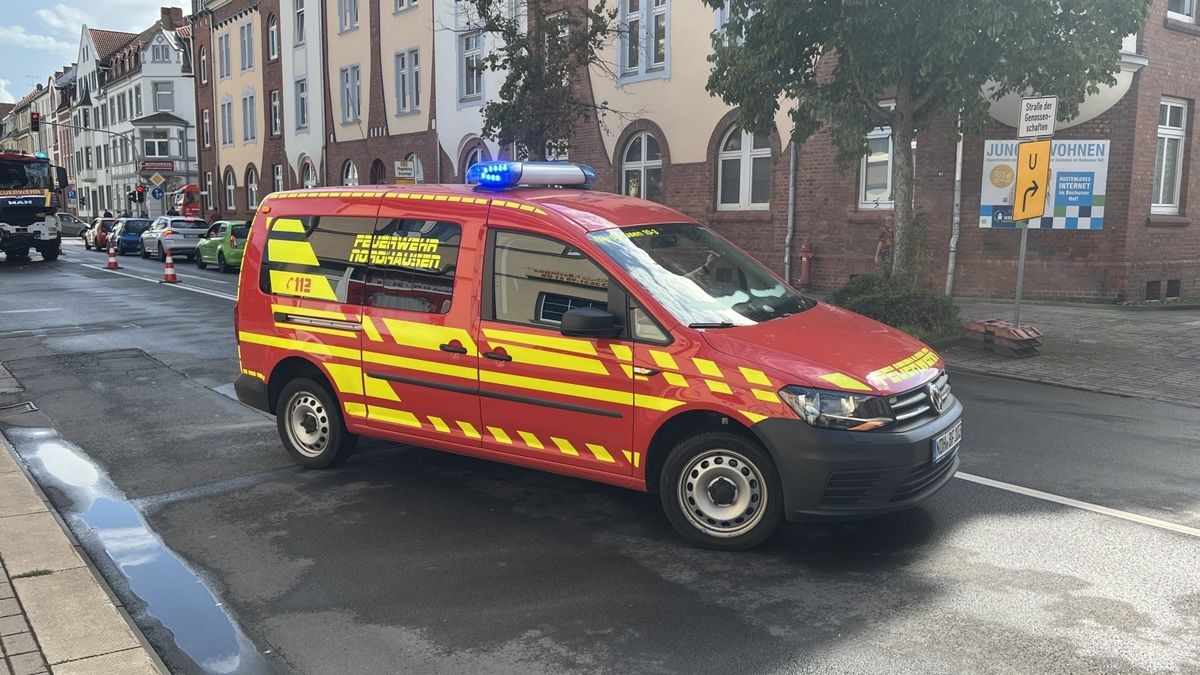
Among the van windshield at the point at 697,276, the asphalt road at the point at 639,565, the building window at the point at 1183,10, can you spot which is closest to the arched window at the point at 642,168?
Result: the building window at the point at 1183,10

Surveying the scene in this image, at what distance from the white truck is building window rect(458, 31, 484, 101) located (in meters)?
12.5

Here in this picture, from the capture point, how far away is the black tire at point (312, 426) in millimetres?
6277

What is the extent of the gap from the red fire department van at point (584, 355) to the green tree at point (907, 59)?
6.46 m

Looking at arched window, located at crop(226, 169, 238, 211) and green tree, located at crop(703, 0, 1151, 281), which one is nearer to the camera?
green tree, located at crop(703, 0, 1151, 281)

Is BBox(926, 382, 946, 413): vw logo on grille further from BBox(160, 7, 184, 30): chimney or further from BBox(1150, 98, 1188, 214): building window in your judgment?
BBox(160, 7, 184, 30): chimney

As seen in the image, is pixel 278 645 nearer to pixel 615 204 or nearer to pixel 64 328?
pixel 615 204

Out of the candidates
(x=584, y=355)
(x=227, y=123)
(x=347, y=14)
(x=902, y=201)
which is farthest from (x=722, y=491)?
(x=227, y=123)

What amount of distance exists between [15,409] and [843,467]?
761cm

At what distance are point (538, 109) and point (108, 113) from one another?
7038cm

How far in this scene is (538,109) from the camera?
1903cm

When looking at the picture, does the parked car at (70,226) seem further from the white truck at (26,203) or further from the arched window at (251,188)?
the white truck at (26,203)

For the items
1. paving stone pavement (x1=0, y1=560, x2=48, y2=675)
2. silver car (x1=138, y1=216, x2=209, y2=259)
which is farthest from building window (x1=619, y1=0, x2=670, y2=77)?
paving stone pavement (x1=0, y1=560, x2=48, y2=675)

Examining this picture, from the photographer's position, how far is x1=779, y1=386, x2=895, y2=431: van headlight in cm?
442

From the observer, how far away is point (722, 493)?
4762mm
